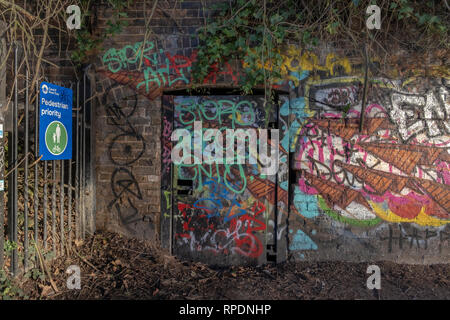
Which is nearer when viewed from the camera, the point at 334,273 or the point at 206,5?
the point at 334,273

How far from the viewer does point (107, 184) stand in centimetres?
451

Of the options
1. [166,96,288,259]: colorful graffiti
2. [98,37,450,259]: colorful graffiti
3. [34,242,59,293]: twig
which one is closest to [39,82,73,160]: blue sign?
[98,37,450,259]: colorful graffiti

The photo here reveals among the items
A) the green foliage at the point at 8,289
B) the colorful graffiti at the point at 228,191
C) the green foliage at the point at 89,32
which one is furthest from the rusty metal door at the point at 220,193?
the green foliage at the point at 8,289

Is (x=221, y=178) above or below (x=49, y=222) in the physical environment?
above

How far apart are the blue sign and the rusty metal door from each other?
1.15 metres

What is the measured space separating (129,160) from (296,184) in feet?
7.15

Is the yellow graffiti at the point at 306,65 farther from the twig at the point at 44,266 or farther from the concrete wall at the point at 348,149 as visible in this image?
the twig at the point at 44,266

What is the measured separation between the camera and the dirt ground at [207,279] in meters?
3.60

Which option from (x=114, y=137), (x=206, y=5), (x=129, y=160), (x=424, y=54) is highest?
(x=206, y=5)

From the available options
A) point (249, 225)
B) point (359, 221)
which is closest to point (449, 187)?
point (359, 221)

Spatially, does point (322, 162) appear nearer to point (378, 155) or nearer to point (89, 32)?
point (378, 155)

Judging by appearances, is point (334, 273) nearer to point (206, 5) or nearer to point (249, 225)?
point (249, 225)

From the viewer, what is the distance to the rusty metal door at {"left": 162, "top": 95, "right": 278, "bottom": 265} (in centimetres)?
441

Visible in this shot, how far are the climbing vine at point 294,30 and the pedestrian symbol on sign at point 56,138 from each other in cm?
170
